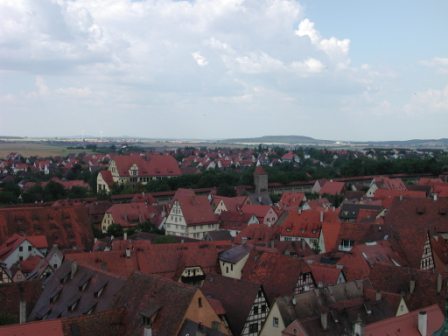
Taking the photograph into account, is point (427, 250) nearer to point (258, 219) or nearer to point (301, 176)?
point (258, 219)

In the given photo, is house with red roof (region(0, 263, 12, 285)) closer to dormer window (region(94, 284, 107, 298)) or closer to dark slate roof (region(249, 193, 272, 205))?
dormer window (region(94, 284, 107, 298))

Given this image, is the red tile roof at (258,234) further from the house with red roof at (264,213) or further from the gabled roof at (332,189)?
the gabled roof at (332,189)

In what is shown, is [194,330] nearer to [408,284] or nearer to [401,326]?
[401,326]

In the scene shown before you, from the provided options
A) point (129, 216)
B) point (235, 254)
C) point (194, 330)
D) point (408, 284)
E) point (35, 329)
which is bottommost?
point (129, 216)

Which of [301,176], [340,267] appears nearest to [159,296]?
[340,267]

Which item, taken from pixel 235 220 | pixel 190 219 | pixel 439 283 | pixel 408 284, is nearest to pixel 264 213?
pixel 235 220
